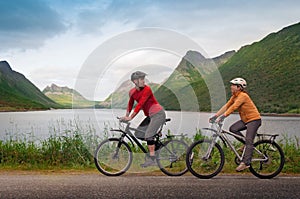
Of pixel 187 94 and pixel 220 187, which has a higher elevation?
pixel 187 94

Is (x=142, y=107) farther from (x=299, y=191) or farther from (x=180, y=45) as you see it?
(x=299, y=191)

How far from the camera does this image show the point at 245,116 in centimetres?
899

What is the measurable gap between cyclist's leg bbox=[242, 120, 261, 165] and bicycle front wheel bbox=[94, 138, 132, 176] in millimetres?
2491

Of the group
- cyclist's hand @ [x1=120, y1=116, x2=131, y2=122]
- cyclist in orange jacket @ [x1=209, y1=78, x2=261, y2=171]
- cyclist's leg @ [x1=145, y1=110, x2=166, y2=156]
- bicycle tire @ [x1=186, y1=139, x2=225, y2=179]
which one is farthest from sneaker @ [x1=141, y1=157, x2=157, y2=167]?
cyclist in orange jacket @ [x1=209, y1=78, x2=261, y2=171]

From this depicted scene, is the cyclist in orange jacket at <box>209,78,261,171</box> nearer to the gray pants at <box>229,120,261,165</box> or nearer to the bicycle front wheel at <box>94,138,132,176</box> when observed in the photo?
the gray pants at <box>229,120,261,165</box>

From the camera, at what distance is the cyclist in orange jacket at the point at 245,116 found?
8.87 m

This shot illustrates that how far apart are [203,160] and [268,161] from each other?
4.66ft

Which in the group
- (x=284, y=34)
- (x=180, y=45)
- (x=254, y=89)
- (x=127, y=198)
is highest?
(x=284, y=34)

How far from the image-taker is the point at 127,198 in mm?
6875

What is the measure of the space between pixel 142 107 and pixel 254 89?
398ft

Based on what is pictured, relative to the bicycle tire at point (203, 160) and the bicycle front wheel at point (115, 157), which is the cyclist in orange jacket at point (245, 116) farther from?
the bicycle front wheel at point (115, 157)

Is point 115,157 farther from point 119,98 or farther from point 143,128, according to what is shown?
point 119,98

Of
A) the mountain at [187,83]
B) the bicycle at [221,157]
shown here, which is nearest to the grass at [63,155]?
the bicycle at [221,157]

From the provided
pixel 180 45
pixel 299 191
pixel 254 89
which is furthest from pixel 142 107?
pixel 254 89
